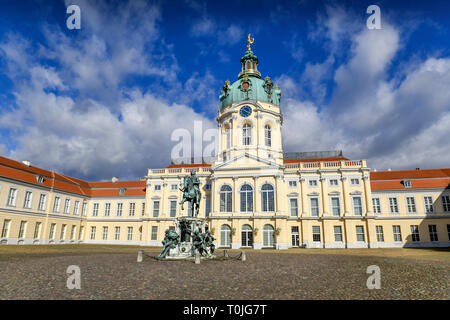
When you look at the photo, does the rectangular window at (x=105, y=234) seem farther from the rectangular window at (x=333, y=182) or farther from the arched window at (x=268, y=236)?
the rectangular window at (x=333, y=182)

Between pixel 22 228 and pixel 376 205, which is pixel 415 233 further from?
pixel 22 228

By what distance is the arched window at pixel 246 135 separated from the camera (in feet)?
146

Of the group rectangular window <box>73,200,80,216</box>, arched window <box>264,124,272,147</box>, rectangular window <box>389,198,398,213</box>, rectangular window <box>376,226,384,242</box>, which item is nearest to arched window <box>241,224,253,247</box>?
arched window <box>264,124,272,147</box>

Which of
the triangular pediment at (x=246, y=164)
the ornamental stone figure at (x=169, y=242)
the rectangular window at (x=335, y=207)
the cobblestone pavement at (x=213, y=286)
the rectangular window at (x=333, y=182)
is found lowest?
the cobblestone pavement at (x=213, y=286)

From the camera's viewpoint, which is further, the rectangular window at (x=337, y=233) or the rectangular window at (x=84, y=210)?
the rectangular window at (x=84, y=210)

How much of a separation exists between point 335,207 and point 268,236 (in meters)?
10.8

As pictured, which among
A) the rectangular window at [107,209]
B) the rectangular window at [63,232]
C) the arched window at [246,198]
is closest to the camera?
the arched window at [246,198]

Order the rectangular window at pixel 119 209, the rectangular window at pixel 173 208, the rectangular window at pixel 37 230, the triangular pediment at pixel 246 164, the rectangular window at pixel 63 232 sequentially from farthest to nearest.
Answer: the rectangular window at pixel 119 209, the rectangular window at pixel 173 208, the rectangular window at pixel 63 232, the rectangular window at pixel 37 230, the triangular pediment at pixel 246 164

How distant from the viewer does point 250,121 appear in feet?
146

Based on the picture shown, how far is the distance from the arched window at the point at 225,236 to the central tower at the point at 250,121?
424 inches

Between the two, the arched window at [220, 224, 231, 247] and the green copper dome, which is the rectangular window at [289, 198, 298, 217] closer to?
the arched window at [220, 224, 231, 247]

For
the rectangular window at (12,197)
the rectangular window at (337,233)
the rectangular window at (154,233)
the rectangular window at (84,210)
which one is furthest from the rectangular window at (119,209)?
the rectangular window at (337,233)
